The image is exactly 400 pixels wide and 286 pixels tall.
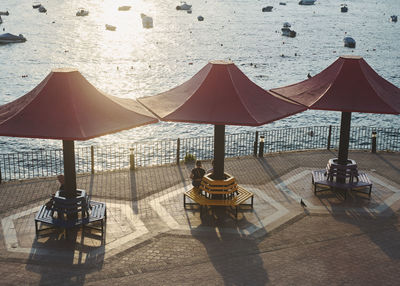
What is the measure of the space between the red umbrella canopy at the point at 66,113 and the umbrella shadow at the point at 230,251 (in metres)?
3.68

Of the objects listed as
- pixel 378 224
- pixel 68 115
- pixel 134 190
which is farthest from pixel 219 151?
pixel 378 224

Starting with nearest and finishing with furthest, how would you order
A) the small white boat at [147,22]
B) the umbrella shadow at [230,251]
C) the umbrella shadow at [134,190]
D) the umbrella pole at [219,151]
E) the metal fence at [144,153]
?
the umbrella shadow at [230,251] < the umbrella pole at [219,151] < the umbrella shadow at [134,190] < the metal fence at [144,153] < the small white boat at [147,22]

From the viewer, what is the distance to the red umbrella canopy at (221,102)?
1497cm

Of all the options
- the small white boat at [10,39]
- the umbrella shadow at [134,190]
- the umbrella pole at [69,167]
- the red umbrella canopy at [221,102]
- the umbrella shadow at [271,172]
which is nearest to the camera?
the umbrella pole at [69,167]

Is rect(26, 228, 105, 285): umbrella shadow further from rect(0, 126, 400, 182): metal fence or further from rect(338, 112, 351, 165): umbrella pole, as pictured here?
rect(0, 126, 400, 182): metal fence

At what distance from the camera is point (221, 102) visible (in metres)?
15.4

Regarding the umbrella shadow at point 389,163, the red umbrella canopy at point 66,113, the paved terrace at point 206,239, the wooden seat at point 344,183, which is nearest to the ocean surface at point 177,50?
the umbrella shadow at point 389,163

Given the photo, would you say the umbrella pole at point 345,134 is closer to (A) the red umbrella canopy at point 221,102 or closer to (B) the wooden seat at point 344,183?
(B) the wooden seat at point 344,183

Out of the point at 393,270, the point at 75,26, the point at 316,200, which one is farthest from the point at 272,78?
the point at 75,26

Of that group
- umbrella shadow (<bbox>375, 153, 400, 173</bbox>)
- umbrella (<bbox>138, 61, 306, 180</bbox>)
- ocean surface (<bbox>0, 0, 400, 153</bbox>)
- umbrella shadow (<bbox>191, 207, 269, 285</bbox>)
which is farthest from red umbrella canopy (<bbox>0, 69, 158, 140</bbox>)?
ocean surface (<bbox>0, 0, 400, 153</bbox>)

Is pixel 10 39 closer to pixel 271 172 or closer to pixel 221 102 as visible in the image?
pixel 271 172

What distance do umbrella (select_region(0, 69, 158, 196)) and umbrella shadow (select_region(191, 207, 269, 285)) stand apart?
12.0 feet

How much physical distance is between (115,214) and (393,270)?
8.26m

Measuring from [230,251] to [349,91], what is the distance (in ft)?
23.5
